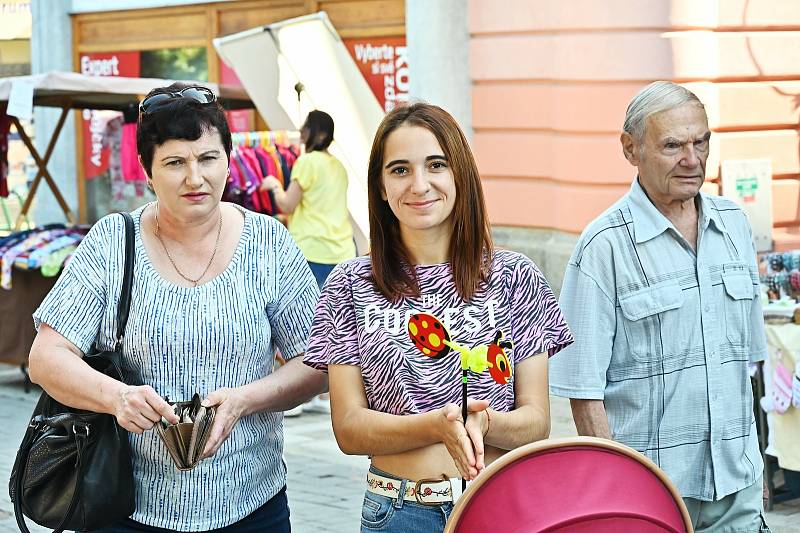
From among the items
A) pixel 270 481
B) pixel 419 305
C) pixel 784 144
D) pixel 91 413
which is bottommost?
pixel 270 481

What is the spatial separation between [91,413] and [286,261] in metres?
0.63

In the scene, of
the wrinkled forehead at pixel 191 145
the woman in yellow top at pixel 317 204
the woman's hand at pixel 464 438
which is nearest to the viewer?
the woman's hand at pixel 464 438

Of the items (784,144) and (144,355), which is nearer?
(144,355)

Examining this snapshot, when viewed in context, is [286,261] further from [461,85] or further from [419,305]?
[461,85]

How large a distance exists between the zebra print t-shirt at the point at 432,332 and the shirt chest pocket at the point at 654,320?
471 mm

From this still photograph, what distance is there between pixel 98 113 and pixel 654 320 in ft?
47.2

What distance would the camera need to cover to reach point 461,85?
1141 centimetres

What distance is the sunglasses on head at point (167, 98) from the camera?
10.8 feet

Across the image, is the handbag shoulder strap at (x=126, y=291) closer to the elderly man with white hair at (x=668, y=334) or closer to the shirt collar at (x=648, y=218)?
the elderly man with white hair at (x=668, y=334)

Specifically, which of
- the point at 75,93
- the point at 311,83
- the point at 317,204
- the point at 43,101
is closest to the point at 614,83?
the point at 317,204

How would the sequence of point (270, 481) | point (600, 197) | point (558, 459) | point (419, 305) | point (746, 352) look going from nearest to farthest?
point (558, 459) < point (419, 305) < point (270, 481) < point (746, 352) < point (600, 197)

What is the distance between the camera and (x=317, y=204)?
9672 mm

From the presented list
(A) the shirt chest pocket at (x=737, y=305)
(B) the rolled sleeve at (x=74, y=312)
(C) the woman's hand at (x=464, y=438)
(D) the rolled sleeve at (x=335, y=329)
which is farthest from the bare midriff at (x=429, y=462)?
(A) the shirt chest pocket at (x=737, y=305)

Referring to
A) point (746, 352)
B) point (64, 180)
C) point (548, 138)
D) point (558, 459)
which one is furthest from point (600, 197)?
point (64, 180)
